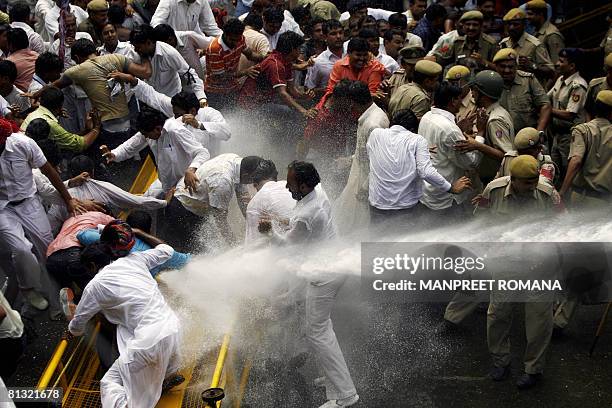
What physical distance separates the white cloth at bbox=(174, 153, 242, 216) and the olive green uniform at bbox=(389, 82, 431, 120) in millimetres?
1793

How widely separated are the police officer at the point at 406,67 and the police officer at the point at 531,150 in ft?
6.28

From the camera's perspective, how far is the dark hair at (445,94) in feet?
26.3

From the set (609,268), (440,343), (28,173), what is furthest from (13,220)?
(609,268)

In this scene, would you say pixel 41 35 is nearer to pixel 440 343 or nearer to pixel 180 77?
pixel 180 77

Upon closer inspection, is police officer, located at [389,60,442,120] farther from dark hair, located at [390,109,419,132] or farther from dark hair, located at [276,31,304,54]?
dark hair, located at [276,31,304,54]

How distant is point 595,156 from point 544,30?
3.12 meters

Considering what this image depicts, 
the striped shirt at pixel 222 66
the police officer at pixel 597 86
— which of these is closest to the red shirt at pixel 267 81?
the striped shirt at pixel 222 66

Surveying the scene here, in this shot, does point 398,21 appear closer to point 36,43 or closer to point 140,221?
point 36,43

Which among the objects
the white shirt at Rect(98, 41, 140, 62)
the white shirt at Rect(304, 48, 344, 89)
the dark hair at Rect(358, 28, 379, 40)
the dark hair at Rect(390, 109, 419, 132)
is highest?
the dark hair at Rect(390, 109, 419, 132)

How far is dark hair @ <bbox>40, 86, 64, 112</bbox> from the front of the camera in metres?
8.73

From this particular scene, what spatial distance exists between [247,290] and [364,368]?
1282 millimetres

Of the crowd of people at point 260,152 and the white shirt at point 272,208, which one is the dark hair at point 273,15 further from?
the white shirt at point 272,208

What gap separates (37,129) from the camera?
26.7ft

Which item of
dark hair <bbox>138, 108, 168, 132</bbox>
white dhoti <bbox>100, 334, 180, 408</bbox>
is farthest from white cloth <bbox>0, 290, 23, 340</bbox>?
dark hair <bbox>138, 108, 168, 132</bbox>
